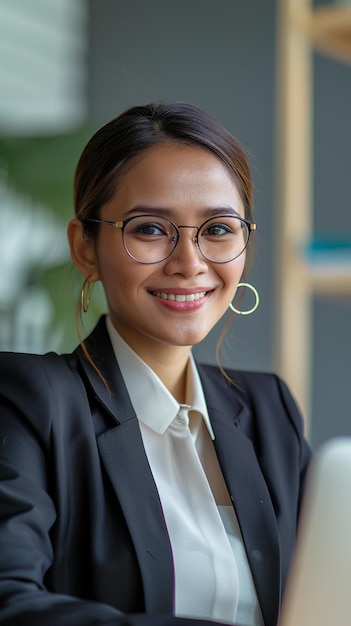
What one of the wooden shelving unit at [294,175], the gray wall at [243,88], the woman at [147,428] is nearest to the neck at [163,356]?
the woman at [147,428]

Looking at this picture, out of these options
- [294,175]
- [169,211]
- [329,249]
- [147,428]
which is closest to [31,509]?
[147,428]

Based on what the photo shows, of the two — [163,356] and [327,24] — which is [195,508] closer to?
[163,356]

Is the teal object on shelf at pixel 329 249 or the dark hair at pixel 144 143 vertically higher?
the dark hair at pixel 144 143

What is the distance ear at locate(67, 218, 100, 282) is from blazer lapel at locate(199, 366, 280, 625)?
0.17 m

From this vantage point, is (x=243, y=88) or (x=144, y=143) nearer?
(x=144, y=143)

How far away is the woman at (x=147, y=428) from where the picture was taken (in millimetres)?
875

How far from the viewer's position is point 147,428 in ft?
3.25

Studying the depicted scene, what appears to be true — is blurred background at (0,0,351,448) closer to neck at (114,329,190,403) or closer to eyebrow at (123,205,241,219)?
neck at (114,329,190,403)

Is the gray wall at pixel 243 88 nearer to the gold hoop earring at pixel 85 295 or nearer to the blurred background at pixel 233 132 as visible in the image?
the blurred background at pixel 233 132

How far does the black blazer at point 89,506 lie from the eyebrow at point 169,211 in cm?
16

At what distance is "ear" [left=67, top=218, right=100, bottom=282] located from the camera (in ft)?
3.32

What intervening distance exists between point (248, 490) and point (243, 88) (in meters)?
2.61

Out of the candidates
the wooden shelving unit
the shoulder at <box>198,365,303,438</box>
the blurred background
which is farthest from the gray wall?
the shoulder at <box>198,365,303,438</box>

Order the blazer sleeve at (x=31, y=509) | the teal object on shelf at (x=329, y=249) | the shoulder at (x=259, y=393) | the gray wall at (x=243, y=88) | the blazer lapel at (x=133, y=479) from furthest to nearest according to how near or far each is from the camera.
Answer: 1. the gray wall at (x=243, y=88)
2. the teal object on shelf at (x=329, y=249)
3. the shoulder at (x=259, y=393)
4. the blazer lapel at (x=133, y=479)
5. the blazer sleeve at (x=31, y=509)
